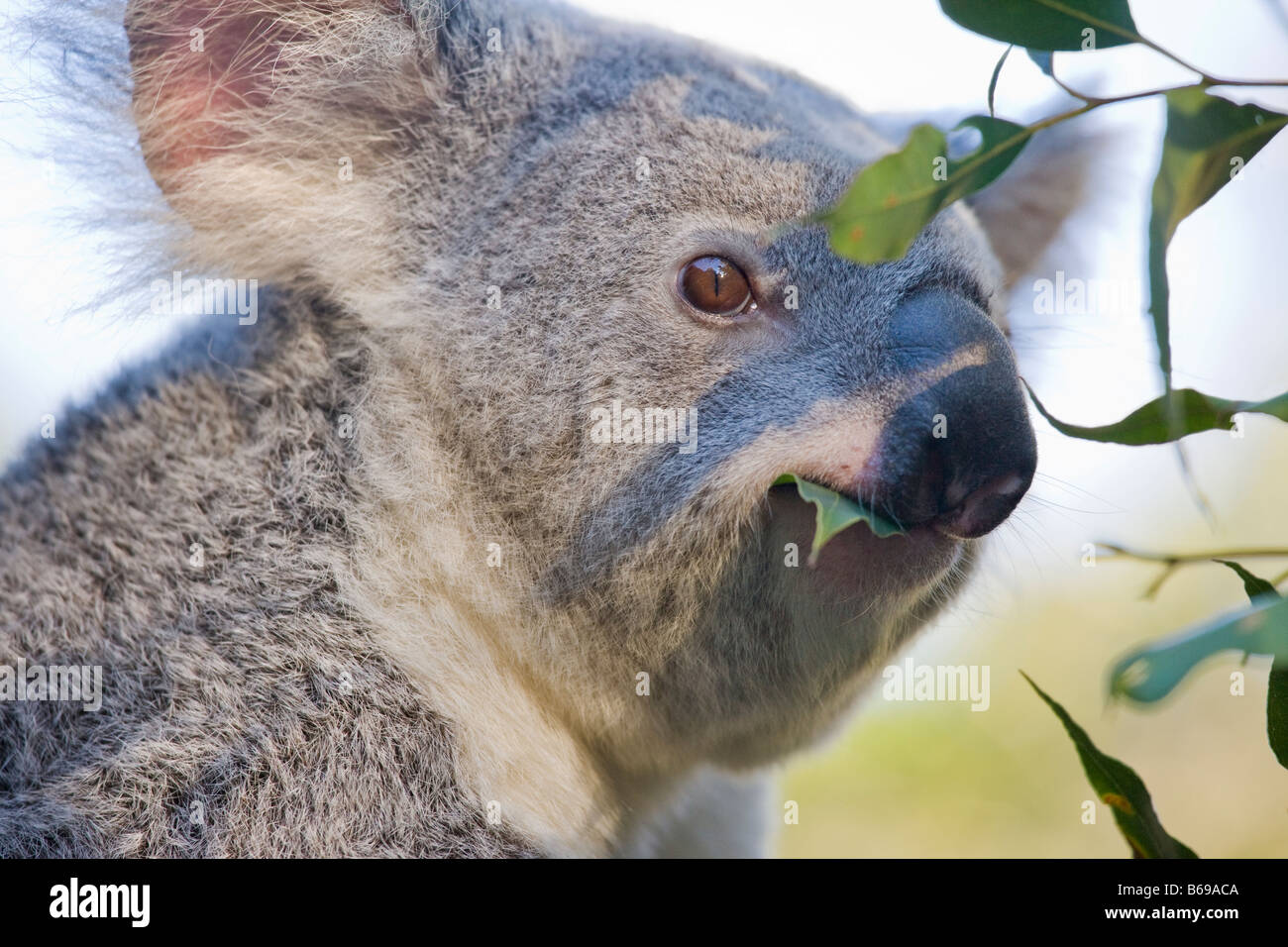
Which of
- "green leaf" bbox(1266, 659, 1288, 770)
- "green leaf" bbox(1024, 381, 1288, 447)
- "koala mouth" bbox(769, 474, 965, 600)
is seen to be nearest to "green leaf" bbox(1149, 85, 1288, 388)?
"green leaf" bbox(1024, 381, 1288, 447)

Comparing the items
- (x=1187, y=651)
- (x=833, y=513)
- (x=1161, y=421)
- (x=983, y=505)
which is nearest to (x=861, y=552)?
(x=983, y=505)

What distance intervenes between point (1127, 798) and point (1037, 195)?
2.04m

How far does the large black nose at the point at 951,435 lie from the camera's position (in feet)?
5.48

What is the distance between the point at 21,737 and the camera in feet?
6.40

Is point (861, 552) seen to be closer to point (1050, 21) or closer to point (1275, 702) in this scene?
point (1275, 702)

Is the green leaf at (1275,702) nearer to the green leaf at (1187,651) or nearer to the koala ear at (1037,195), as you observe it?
the green leaf at (1187,651)

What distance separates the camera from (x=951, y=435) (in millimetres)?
1670

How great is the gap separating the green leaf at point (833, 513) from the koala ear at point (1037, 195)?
4.90 feet

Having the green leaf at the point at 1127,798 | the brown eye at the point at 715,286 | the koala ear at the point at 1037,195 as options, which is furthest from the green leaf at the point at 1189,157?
the koala ear at the point at 1037,195

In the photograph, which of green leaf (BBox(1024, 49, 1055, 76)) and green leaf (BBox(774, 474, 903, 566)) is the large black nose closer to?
green leaf (BBox(774, 474, 903, 566))

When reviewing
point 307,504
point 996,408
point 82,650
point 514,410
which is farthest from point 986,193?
point 82,650
